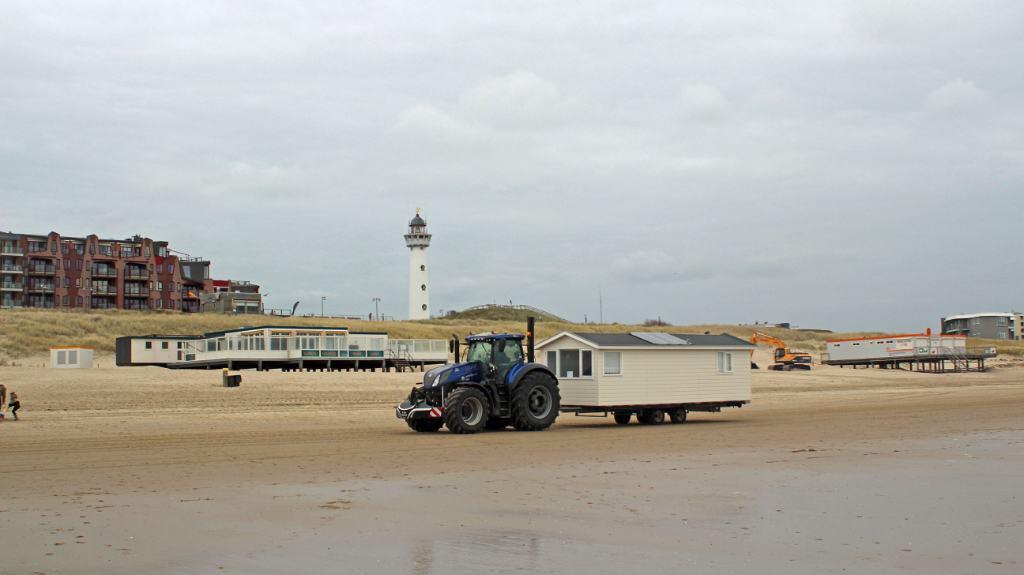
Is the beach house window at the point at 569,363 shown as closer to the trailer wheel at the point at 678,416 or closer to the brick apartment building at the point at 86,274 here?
the trailer wheel at the point at 678,416

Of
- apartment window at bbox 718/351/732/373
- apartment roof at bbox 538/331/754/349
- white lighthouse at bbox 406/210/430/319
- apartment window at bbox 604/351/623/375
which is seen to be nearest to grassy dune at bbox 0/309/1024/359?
white lighthouse at bbox 406/210/430/319

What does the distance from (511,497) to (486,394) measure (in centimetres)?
968

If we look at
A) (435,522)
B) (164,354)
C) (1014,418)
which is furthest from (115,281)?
(435,522)

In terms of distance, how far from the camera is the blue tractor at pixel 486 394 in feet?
70.0

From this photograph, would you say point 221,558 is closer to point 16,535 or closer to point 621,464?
point 16,535

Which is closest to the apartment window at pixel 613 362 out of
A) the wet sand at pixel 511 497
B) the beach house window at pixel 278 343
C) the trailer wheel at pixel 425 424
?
the wet sand at pixel 511 497

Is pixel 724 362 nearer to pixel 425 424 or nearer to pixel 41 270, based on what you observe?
pixel 425 424

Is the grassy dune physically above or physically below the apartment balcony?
below

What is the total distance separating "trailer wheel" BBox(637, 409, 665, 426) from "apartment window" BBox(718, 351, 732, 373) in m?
2.24

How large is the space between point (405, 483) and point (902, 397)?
94.6 feet

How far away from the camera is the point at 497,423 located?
22.3 m

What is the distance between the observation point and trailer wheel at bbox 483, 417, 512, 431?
22172mm

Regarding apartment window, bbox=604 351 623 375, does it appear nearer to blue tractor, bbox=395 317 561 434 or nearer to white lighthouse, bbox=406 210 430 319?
blue tractor, bbox=395 317 561 434

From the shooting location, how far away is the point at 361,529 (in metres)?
10.0
